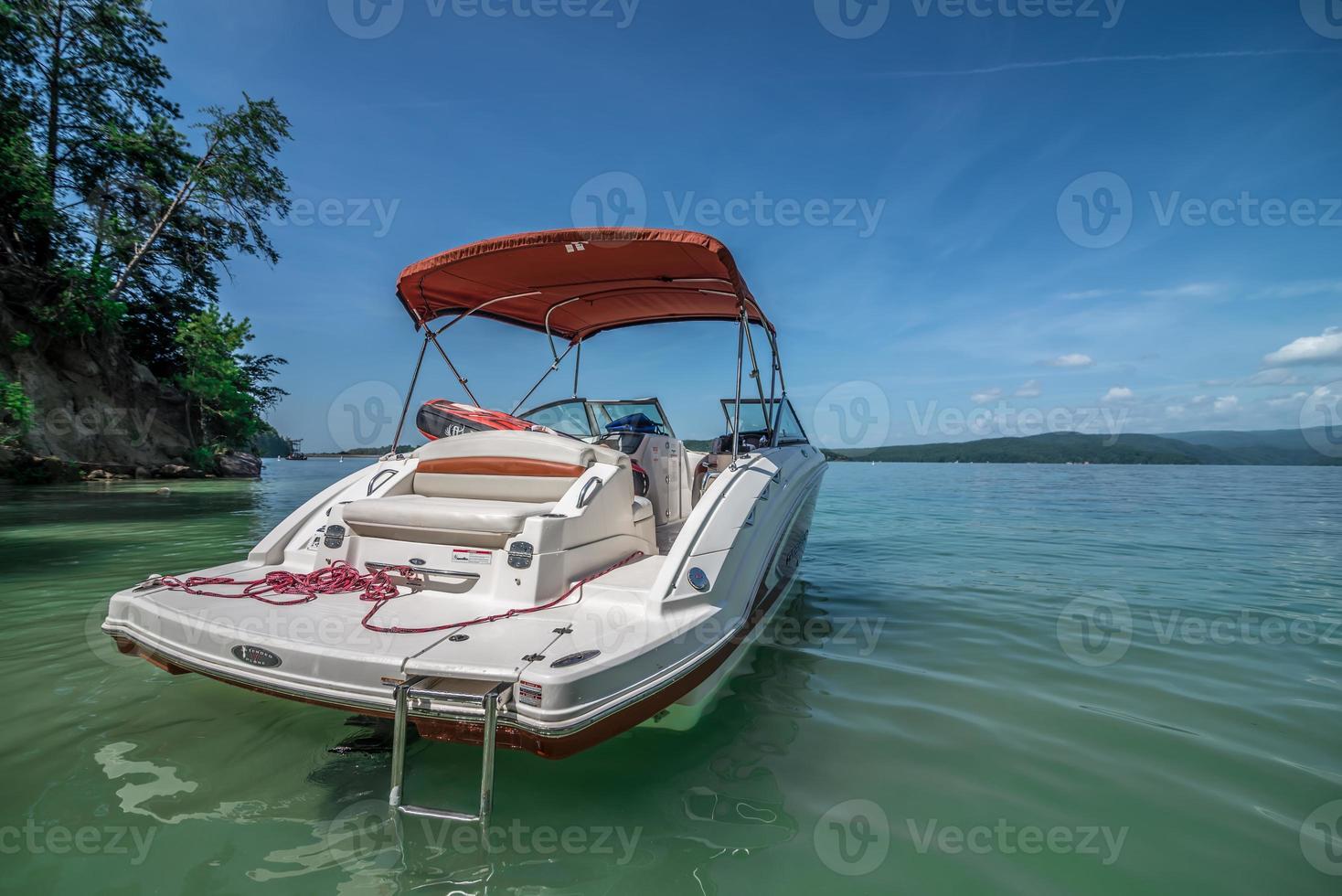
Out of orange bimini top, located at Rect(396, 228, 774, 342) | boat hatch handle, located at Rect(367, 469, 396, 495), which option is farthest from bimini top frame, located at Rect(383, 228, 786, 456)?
boat hatch handle, located at Rect(367, 469, 396, 495)

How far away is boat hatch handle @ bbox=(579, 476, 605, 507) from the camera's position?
3.06m

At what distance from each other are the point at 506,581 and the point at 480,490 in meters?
0.81

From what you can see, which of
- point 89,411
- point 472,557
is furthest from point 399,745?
point 89,411

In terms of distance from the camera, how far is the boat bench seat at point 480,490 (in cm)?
285

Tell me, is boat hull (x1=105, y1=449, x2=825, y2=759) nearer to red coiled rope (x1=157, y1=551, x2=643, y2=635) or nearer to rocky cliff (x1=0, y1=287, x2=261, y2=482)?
red coiled rope (x1=157, y1=551, x2=643, y2=635)

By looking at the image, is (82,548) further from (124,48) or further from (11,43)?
(124,48)

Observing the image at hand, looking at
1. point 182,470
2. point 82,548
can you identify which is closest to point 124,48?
point 182,470

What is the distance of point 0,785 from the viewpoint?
2.14m

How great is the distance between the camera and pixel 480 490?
3.40 m

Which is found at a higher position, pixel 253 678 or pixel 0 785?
pixel 253 678

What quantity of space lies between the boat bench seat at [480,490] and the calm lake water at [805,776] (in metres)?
0.91

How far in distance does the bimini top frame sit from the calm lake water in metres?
1.85

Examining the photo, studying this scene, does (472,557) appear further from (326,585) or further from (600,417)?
(600,417)

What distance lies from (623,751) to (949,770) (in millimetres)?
1390
